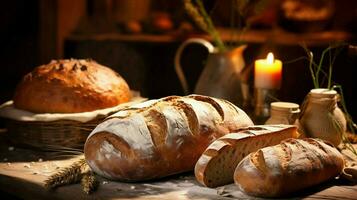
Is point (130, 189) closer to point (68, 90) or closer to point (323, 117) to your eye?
point (68, 90)

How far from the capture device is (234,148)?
1.54 meters

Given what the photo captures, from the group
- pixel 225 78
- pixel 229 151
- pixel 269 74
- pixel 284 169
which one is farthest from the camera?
pixel 225 78

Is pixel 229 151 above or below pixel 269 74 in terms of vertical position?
below

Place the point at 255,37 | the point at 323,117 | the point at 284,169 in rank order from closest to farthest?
the point at 284,169, the point at 323,117, the point at 255,37

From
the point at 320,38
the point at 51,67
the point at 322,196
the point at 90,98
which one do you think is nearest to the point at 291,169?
the point at 322,196

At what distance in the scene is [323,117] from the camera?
1.78 meters

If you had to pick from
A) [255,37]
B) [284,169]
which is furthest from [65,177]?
[255,37]

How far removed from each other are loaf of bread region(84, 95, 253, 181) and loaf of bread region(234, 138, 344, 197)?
7.3 inches

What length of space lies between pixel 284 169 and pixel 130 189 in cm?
39

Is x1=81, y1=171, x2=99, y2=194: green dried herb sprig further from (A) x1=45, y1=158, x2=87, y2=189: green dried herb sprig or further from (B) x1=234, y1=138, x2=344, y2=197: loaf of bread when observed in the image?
(B) x1=234, y1=138, x2=344, y2=197: loaf of bread

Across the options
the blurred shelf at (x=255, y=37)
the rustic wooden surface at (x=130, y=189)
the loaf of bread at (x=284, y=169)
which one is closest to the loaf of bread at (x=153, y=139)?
the rustic wooden surface at (x=130, y=189)

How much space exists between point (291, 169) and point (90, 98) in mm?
722

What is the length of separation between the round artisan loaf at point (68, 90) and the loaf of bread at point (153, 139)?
0.26m

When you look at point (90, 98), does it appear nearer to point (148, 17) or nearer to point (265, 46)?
point (265, 46)
